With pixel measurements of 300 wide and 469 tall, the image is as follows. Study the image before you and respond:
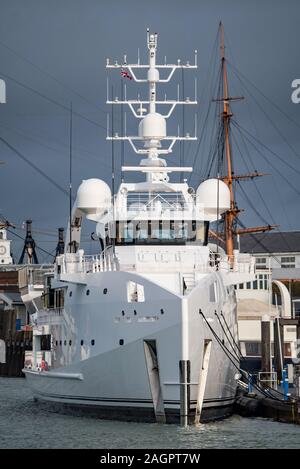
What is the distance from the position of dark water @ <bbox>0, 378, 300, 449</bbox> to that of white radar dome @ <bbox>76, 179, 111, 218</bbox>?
28.3 ft

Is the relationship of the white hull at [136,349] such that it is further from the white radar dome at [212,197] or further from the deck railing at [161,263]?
the white radar dome at [212,197]

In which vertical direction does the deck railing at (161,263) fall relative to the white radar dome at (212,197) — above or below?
below

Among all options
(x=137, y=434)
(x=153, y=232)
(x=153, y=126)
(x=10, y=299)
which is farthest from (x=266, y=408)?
(x=10, y=299)

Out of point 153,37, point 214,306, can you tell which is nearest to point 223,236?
point 153,37

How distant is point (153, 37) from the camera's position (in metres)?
50.2

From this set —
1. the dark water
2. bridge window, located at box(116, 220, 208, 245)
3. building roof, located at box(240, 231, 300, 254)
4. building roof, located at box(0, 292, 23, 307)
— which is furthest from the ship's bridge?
building roof, located at box(240, 231, 300, 254)

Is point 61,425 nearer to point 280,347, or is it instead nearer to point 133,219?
point 133,219

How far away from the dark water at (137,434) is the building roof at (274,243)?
242 feet

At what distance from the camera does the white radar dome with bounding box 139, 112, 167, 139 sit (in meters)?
49.7

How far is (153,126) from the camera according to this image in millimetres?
49688

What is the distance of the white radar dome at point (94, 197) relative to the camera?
49750mm

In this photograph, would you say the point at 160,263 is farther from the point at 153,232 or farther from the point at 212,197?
the point at 212,197

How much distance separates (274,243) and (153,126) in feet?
241

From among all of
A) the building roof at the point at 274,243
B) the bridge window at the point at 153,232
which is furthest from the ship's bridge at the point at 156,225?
the building roof at the point at 274,243
